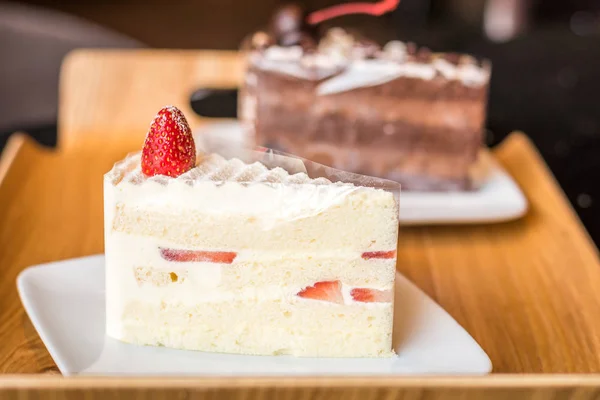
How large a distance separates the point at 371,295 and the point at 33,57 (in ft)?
6.44

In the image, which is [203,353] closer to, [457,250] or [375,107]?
[457,250]

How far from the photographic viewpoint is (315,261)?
103cm

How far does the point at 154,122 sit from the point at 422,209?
61cm

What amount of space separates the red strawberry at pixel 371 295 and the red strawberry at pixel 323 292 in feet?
0.06

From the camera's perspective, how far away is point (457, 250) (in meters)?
1.47

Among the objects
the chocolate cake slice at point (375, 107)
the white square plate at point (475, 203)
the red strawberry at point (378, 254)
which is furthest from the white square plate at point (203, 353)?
the chocolate cake slice at point (375, 107)

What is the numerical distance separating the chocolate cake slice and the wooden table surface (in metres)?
0.19

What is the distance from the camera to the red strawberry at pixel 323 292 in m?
1.04

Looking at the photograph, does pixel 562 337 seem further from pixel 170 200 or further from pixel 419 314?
pixel 170 200

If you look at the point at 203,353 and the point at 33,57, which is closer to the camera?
the point at 203,353

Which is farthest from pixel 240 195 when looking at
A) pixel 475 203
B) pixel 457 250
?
pixel 475 203

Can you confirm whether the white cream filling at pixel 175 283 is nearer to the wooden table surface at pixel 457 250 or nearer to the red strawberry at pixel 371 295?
the red strawberry at pixel 371 295

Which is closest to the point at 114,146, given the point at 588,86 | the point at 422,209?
the point at 422,209

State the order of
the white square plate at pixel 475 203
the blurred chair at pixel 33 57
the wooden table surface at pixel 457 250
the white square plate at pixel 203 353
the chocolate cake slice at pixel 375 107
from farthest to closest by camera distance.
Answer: the blurred chair at pixel 33 57 < the chocolate cake slice at pixel 375 107 < the white square plate at pixel 475 203 < the wooden table surface at pixel 457 250 < the white square plate at pixel 203 353
